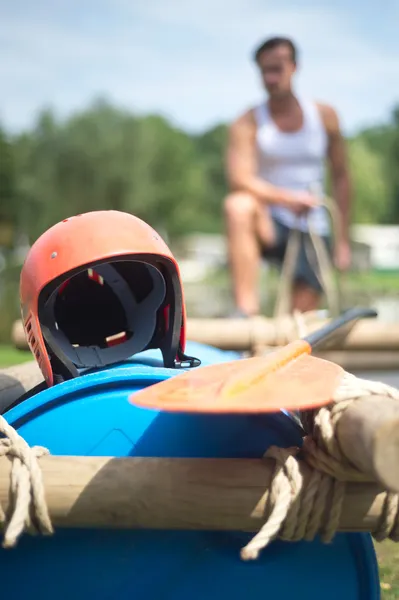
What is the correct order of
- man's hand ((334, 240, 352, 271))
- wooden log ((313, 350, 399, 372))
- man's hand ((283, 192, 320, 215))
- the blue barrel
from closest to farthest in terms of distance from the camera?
1. the blue barrel
2. wooden log ((313, 350, 399, 372))
3. man's hand ((283, 192, 320, 215))
4. man's hand ((334, 240, 352, 271))

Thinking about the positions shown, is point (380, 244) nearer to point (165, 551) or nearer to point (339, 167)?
point (339, 167)

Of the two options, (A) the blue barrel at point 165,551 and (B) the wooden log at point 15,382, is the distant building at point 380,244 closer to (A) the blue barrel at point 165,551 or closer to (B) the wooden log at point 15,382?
(B) the wooden log at point 15,382

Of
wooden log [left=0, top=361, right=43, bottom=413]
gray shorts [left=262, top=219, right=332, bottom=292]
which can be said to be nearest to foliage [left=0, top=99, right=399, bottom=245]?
gray shorts [left=262, top=219, right=332, bottom=292]

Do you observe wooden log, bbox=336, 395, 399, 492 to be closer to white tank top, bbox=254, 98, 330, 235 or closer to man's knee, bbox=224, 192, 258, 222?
man's knee, bbox=224, 192, 258, 222

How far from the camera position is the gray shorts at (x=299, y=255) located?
5734 mm

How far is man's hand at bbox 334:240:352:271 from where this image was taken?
6137 millimetres

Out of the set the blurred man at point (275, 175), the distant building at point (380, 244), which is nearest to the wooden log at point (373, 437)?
the blurred man at point (275, 175)

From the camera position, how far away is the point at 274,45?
18.9 feet

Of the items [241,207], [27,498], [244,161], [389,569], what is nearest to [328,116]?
A: [244,161]

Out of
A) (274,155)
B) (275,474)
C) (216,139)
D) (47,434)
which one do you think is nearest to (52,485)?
(47,434)

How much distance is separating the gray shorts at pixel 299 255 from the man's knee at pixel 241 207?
212 mm

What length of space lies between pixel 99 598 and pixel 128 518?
0.85ft

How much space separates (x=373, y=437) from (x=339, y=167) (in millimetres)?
5253

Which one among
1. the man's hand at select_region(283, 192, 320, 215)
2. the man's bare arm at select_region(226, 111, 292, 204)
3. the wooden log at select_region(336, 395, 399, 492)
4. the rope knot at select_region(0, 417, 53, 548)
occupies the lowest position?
the rope knot at select_region(0, 417, 53, 548)
